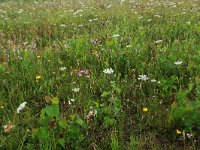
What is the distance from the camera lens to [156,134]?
3.20 m

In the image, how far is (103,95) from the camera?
339 centimetres

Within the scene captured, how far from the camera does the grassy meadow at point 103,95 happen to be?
3.03 metres

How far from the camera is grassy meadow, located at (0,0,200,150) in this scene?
3.03 meters

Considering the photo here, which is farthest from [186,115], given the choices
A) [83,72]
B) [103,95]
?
[83,72]

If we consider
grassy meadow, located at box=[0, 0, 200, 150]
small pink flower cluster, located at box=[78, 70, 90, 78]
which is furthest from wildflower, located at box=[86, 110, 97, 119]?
small pink flower cluster, located at box=[78, 70, 90, 78]

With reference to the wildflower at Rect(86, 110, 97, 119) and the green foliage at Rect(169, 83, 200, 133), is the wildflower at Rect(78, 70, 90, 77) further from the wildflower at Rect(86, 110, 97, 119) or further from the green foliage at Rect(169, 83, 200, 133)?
the green foliage at Rect(169, 83, 200, 133)

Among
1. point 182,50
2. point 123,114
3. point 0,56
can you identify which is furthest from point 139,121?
point 0,56

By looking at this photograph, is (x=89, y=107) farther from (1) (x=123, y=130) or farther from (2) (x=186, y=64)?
(2) (x=186, y=64)

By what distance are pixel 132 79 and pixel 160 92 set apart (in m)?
0.52

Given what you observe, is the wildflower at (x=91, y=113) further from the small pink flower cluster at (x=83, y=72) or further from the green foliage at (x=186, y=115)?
the small pink flower cluster at (x=83, y=72)

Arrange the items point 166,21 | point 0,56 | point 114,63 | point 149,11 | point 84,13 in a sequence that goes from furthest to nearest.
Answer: point 84,13, point 149,11, point 166,21, point 0,56, point 114,63

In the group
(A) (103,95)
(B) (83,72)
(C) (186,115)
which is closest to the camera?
(C) (186,115)

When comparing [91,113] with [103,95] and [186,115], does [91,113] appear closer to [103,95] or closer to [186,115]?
[103,95]

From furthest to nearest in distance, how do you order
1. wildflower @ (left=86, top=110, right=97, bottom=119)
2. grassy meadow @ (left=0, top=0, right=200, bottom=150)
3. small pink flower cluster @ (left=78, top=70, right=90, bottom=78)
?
small pink flower cluster @ (left=78, top=70, right=90, bottom=78) < wildflower @ (left=86, top=110, right=97, bottom=119) < grassy meadow @ (left=0, top=0, right=200, bottom=150)
